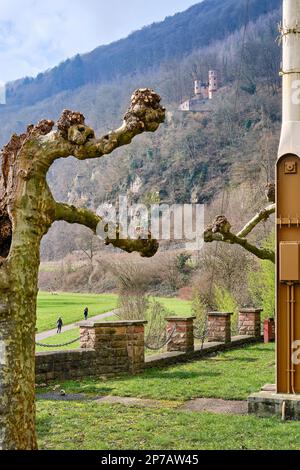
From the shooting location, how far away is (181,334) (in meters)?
15.7

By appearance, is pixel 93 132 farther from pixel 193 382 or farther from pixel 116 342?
pixel 116 342

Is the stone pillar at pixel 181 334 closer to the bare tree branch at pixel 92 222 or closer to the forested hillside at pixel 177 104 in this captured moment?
the bare tree branch at pixel 92 222

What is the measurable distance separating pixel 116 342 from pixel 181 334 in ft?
10.2

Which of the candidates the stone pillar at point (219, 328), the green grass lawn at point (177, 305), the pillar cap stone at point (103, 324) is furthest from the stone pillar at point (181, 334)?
the green grass lawn at point (177, 305)

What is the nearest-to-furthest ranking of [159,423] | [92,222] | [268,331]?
[92,222] < [159,423] < [268,331]

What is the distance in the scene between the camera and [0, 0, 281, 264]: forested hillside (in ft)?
234

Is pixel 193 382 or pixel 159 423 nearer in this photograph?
pixel 159 423

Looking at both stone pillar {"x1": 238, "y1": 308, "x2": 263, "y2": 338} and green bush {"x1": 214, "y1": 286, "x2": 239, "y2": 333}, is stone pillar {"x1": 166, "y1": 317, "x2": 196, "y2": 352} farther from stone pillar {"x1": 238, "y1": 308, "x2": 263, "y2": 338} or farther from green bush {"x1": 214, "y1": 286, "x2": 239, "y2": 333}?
green bush {"x1": 214, "y1": 286, "x2": 239, "y2": 333}

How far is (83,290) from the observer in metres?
51.6

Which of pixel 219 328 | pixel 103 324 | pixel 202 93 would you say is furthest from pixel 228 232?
pixel 202 93

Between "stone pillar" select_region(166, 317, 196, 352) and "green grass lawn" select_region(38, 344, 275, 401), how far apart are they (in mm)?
559

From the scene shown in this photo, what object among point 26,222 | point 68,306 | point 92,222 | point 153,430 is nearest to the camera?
point 26,222

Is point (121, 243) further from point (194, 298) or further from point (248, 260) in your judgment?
point (248, 260)

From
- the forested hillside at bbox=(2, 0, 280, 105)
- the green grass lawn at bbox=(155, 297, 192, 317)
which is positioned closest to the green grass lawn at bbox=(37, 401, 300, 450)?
the green grass lawn at bbox=(155, 297, 192, 317)
